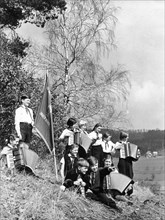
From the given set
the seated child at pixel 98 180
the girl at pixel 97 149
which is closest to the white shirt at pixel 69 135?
the girl at pixel 97 149

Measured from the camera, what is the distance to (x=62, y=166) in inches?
384

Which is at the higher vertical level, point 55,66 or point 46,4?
point 46,4

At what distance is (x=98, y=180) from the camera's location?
9320 mm

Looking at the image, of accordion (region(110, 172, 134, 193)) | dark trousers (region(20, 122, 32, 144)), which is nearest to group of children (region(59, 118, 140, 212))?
accordion (region(110, 172, 134, 193))

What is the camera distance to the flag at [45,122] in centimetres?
981

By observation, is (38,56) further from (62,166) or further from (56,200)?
(56,200)

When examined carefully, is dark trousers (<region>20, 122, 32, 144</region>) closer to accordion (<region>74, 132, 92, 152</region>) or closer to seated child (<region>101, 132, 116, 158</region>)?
accordion (<region>74, 132, 92, 152</region>)

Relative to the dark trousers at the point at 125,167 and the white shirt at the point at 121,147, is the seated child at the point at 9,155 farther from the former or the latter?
the dark trousers at the point at 125,167

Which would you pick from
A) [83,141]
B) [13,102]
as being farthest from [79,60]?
[83,141]

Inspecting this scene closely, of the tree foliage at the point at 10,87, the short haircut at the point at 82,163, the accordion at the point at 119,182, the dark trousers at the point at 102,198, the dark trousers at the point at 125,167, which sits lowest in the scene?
the dark trousers at the point at 102,198

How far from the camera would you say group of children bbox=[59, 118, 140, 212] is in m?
9.21

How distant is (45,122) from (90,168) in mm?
1659

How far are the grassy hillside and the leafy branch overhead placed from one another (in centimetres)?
999

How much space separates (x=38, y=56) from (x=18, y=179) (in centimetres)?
1230
